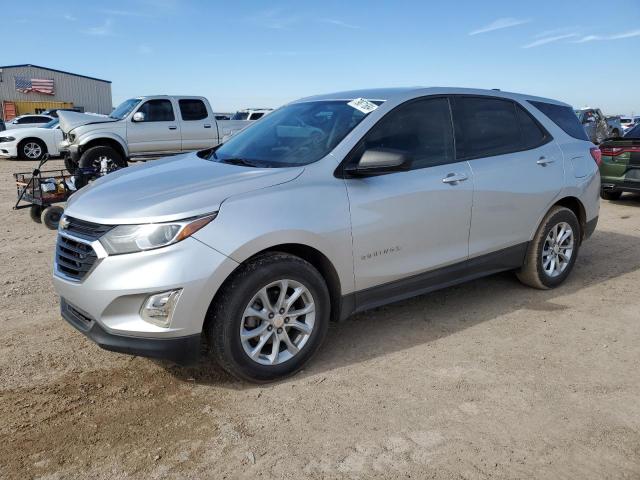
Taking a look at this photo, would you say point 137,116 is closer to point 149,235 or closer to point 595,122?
point 149,235

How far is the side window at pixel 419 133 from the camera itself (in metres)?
3.75

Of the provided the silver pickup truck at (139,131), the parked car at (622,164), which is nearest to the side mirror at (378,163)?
the parked car at (622,164)

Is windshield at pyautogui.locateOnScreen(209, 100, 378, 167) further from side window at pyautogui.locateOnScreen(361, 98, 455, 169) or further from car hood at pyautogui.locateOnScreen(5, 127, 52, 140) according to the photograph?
car hood at pyautogui.locateOnScreen(5, 127, 52, 140)

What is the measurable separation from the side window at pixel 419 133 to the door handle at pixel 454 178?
120mm

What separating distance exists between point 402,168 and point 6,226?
Answer: 667cm

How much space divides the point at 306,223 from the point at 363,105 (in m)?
1.15

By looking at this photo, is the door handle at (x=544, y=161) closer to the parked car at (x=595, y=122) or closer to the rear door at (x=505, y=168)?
the rear door at (x=505, y=168)

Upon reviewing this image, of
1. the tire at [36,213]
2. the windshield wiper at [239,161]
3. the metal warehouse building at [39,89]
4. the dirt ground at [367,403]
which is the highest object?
the metal warehouse building at [39,89]

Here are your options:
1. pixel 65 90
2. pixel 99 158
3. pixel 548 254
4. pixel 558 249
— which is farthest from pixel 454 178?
pixel 65 90

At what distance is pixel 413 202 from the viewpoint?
372 cm

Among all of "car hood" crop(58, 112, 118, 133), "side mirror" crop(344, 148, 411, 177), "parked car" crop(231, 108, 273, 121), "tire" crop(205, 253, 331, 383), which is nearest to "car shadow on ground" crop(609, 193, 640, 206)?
"side mirror" crop(344, 148, 411, 177)

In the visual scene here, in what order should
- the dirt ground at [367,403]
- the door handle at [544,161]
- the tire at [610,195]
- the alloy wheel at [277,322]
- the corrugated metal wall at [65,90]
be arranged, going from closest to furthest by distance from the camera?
the dirt ground at [367,403]
the alloy wheel at [277,322]
the door handle at [544,161]
the tire at [610,195]
the corrugated metal wall at [65,90]

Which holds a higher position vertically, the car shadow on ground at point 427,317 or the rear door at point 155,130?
the rear door at point 155,130

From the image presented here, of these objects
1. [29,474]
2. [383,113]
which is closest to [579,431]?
[383,113]
